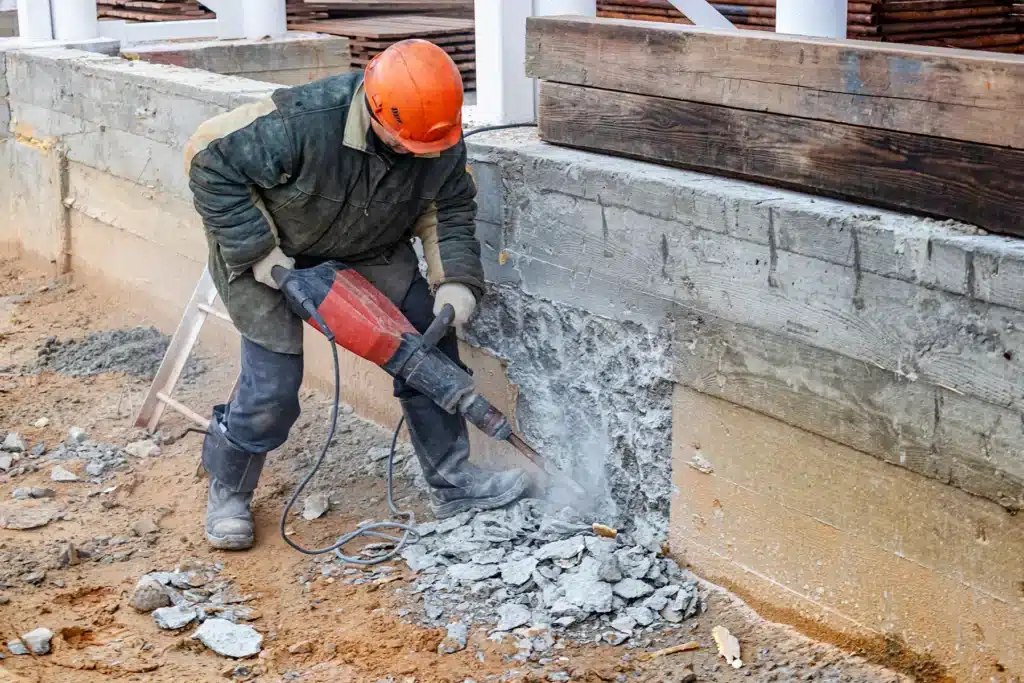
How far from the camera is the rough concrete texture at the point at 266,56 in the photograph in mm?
7934

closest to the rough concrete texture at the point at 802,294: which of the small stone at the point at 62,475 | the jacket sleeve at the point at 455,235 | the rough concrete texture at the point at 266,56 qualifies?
the jacket sleeve at the point at 455,235

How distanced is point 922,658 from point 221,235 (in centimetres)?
258

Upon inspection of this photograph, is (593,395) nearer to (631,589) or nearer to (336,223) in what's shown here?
(631,589)

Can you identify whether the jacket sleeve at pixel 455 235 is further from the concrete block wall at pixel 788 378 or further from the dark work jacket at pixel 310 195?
the concrete block wall at pixel 788 378

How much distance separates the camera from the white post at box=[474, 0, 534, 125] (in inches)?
202

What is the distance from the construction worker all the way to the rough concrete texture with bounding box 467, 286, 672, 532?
241 mm

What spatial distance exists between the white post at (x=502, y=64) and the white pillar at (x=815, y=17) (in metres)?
1.16

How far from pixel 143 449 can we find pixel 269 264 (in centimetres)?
175

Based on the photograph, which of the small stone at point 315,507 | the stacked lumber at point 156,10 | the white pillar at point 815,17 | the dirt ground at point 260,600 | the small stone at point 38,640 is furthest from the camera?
the stacked lumber at point 156,10

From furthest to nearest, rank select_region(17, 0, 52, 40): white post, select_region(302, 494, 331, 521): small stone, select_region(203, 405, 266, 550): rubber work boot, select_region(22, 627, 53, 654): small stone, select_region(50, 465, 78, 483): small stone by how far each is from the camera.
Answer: select_region(17, 0, 52, 40): white post < select_region(50, 465, 78, 483): small stone < select_region(302, 494, 331, 521): small stone < select_region(203, 405, 266, 550): rubber work boot < select_region(22, 627, 53, 654): small stone

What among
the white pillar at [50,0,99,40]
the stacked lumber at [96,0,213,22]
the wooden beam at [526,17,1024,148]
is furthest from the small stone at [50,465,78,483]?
the stacked lumber at [96,0,213,22]

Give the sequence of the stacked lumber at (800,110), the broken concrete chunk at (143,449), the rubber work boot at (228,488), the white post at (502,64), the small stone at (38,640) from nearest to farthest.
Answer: the stacked lumber at (800,110) → the small stone at (38,640) → the rubber work boot at (228,488) → the white post at (502,64) → the broken concrete chunk at (143,449)

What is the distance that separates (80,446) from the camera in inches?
223

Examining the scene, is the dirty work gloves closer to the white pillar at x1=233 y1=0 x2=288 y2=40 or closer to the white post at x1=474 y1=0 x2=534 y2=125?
the white post at x1=474 y1=0 x2=534 y2=125
